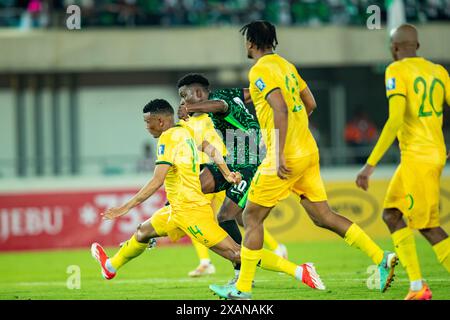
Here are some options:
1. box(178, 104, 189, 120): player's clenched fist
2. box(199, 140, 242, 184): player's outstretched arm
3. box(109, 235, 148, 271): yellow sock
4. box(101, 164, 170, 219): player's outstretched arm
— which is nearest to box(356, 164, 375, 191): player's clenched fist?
box(199, 140, 242, 184): player's outstretched arm

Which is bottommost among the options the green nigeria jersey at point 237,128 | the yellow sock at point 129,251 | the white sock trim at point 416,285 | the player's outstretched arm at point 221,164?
the white sock trim at point 416,285

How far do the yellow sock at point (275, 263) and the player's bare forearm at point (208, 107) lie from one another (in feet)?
4.76

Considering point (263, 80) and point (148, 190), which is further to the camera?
point (148, 190)

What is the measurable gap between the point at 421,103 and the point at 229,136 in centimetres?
258

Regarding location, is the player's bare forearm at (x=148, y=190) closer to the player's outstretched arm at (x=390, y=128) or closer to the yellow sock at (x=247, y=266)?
Answer: the yellow sock at (x=247, y=266)

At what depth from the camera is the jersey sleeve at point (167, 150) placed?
29.4 ft

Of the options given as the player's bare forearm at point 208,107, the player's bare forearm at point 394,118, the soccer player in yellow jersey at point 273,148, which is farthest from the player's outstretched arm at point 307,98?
the player's bare forearm at point 394,118

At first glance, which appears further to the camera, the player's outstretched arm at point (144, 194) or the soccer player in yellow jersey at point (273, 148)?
the player's outstretched arm at point (144, 194)

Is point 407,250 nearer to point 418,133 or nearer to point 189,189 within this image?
point 418,133

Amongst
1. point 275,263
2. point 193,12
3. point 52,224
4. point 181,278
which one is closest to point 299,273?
point 275,263

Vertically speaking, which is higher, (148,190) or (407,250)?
(148,190)

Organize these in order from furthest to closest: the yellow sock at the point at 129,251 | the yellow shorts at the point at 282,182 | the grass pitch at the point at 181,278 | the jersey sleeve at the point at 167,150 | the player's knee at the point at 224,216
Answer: the player's knee at the point at 224,216 → the yellow sock at the point at 129,251 → the grass pitch at the point at 181,278 → the jersey sleeve at the point at 167,150 → the yellow shorts at the point at 282,182

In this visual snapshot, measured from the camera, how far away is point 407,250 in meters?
8.62
